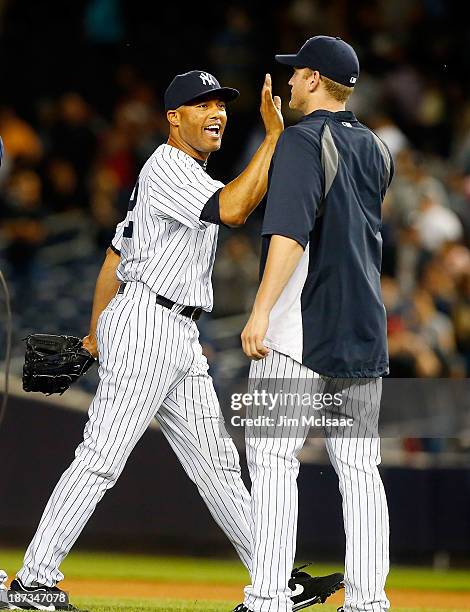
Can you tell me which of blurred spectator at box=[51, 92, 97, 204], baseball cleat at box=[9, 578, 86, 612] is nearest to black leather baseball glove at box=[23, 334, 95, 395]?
baseball cleat at box=[9, 578, 86, 612]

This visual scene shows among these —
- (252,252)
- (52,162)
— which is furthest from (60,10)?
(252,252)

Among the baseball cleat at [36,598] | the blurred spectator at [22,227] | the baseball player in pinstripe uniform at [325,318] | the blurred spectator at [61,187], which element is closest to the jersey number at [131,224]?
the baseball player in pinstripe uniform at [325,318]

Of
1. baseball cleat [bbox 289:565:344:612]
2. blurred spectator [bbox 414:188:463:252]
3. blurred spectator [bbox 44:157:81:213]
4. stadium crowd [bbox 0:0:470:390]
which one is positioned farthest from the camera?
blurred spectator [bbox 44:157:81:213]

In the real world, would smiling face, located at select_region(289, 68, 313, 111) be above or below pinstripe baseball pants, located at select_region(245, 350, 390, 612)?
above

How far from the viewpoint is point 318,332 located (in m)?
3.81

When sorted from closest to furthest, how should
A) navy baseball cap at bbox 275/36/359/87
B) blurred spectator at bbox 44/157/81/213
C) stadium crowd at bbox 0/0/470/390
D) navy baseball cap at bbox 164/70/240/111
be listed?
1. navy baseball cap at bbox 275/36/359/87
2. navy baseball cap at bbox 164/70/240/111
3. stadium crowd at bbox 0/0/470/390
4. blurred spectator at bbox 44/157/81/213

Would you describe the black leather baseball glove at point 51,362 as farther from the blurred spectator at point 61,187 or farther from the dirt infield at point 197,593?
the blurred spectator at point 61,187

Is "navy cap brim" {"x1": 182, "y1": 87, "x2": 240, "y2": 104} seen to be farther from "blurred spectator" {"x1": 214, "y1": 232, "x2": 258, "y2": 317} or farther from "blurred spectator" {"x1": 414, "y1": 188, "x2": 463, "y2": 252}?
"blurred spectator" {"x1": 414, "y1": 188, "x2": 463, "y2": 252}

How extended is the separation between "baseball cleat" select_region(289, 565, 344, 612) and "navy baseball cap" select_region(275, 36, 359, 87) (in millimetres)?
1654

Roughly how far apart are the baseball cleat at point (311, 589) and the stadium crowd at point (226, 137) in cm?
393

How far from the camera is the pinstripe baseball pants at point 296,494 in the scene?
3754 millimetres

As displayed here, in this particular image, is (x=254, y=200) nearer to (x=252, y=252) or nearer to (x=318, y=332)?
(x=318, y=332)

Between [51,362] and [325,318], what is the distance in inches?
43.6

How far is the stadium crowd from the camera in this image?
28.6ft
